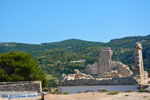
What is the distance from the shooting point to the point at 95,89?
1372 inches

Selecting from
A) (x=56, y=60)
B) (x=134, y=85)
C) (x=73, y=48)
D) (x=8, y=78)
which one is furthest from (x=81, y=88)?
(x=73, y=48)

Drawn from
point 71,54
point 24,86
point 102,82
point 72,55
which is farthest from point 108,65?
point 71,54

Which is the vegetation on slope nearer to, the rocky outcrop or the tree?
the rocky outcrop

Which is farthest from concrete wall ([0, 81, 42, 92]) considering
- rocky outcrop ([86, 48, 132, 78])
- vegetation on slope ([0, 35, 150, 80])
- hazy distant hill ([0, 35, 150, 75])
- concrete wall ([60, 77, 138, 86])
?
hazy distant hill ([0, 35, 150, 75])

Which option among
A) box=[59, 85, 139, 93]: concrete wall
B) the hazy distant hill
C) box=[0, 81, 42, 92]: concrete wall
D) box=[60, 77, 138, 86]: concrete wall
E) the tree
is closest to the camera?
box=[0, 81, 42, 92]: concrete wall

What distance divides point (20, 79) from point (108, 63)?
480 inches

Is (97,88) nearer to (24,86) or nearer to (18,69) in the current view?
(24,86)

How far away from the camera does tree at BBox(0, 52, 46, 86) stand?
3944 cm

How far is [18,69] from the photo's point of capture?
39594mm

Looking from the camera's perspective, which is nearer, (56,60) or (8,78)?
(8,78)

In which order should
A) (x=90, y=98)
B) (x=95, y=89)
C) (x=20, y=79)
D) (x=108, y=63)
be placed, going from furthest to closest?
(x=108, y=63) < (x=20, y=79) < (x=95, y=89) < (x=90, y=98)

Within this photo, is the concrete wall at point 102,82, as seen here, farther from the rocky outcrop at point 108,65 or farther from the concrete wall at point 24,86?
the rocky outcrop at point 108,65

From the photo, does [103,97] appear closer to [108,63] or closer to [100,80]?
[100,80]

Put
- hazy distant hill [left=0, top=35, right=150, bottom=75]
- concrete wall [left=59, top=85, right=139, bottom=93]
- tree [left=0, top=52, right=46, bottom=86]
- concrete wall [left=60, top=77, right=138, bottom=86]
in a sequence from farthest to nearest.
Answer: hazy distant hill [left=0, top=35, right=150, bottom=75], tree [left=0, top=52, right=46, bottom=86], concrete wall [left=60, top=77, right=138, bottom=86], concrete wall [left=59, top=85, right=139, bottom=93]
